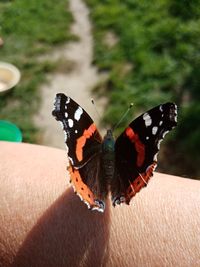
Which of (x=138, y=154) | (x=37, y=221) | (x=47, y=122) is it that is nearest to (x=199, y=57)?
(x=47, y=122)

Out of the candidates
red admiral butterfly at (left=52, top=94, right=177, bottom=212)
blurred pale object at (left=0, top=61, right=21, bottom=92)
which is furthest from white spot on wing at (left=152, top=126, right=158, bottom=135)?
blurred pale object at (left=0, top=61, right=21, bottom=92)

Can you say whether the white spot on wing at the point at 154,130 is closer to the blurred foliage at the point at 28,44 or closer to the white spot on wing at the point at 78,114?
the white spot on wing at the point at 78,114

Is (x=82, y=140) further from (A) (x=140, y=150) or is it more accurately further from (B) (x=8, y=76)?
(B) (x=8, y=76)

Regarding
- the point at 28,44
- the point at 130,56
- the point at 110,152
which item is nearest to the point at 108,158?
the point at 110,152

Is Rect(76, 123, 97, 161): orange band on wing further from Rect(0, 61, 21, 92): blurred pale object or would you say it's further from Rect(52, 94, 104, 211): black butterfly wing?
Rect(0, 61, 21, 92): blurred pale object

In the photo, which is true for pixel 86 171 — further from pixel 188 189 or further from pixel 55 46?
pixel 55 46

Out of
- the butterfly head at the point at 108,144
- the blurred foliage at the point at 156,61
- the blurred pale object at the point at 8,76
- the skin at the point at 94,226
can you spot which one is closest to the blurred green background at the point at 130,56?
the blurred foliage at the point at 156,61

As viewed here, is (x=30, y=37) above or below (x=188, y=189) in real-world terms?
above
